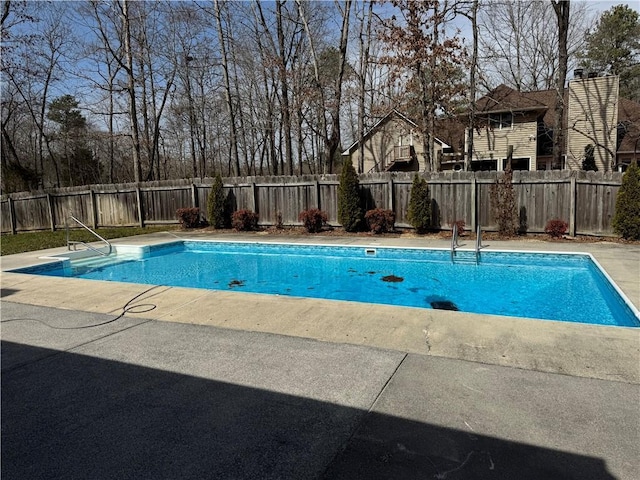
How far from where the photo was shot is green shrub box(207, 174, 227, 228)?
49.4 ft

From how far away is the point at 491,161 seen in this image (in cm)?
2353

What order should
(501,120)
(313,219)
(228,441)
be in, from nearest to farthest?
(228,441) < (313,219) < (501,120)

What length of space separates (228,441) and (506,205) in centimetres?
1084

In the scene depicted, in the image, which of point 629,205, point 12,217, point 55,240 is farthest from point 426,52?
point 12,217

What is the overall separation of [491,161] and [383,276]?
17.9 meters

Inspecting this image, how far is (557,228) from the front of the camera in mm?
10836

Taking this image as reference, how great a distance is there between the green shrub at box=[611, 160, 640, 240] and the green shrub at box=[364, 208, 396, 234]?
18.9ft

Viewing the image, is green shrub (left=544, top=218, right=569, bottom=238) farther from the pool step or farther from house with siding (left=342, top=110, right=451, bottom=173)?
house with siding (left=342, top=110, right=451, bottom=173)

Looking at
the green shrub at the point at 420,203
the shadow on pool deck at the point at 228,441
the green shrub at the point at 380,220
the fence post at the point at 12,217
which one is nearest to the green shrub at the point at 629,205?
the green shrub at the point at 420,203

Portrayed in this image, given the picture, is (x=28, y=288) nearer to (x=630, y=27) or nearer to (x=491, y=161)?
(x=491, y=161)

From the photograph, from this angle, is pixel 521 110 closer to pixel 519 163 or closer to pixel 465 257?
pixel 519 163

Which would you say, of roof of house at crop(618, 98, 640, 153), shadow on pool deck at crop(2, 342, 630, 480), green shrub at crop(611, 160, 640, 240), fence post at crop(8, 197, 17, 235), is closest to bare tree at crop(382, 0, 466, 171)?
green shrub at crop(611, 160, 640, 240)

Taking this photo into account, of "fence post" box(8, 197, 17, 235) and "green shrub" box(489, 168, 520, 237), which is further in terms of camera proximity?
"fence post" box(8, 197, 17, 235)

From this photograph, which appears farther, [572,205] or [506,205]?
[506,205]
